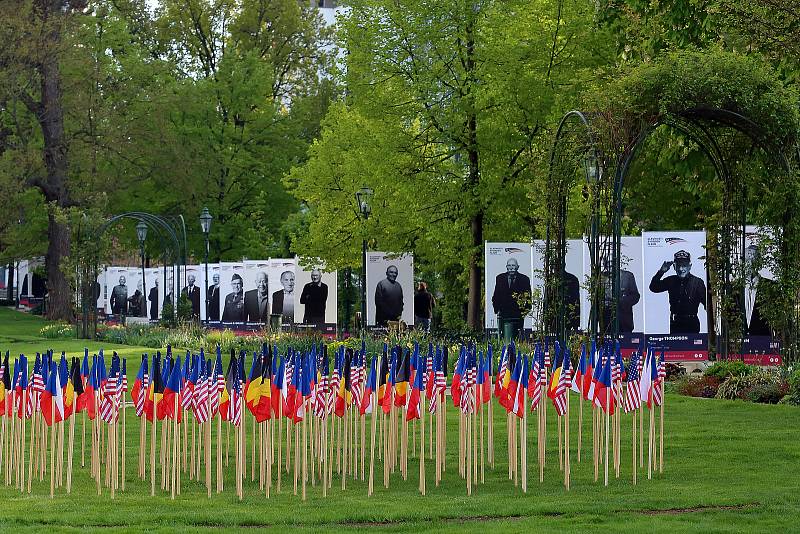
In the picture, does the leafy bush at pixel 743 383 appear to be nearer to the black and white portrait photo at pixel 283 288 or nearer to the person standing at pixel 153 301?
the black and white portrait photo at pixel 283 288

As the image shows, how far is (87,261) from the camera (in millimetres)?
46406

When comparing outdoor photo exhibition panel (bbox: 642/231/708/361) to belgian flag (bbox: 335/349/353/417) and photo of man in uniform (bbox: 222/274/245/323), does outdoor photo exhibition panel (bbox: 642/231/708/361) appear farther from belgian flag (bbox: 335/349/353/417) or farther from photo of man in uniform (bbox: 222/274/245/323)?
photo of man in uniform (bbox: 222/274/245/323)

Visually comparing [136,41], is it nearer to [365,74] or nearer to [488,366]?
[365,74]

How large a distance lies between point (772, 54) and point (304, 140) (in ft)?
143

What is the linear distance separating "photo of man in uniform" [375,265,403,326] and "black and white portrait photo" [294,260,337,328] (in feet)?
16.2

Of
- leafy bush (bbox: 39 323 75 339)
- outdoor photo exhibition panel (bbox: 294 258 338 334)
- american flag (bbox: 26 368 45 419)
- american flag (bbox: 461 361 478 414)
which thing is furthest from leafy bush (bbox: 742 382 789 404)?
leafy bush (bbox: 39 323 75 339)

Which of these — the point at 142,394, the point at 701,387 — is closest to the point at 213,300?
the point at 701,387

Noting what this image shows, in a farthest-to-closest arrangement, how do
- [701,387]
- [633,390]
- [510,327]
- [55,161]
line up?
[55,161] → [510,327] → [701,387] → [633,390]

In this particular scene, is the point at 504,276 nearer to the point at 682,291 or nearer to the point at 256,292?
the point at 682,291

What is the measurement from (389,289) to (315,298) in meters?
5.62

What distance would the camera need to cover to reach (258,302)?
45875 mm

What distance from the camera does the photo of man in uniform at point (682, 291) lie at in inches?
1093

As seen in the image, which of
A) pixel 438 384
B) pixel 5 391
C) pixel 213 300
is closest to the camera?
pixel 438 384

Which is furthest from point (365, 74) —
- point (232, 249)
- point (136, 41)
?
point (136, 41)
